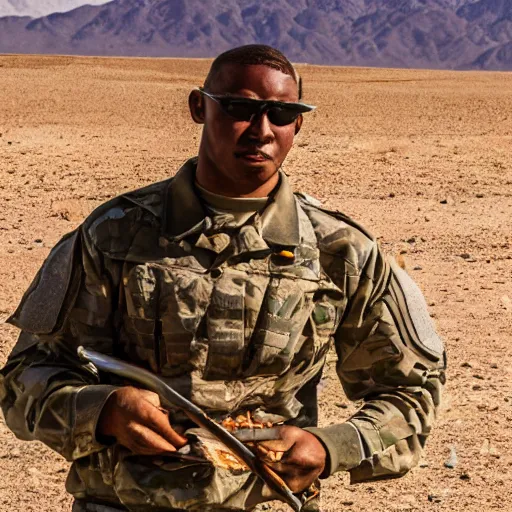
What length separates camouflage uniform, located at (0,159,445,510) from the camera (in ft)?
7.43

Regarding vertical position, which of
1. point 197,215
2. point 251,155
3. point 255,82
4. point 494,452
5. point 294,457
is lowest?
point 494,452

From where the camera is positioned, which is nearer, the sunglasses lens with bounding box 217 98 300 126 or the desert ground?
the sunglasses lens with bounding box 217 98 300 126

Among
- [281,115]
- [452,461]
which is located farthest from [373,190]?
[281,115]

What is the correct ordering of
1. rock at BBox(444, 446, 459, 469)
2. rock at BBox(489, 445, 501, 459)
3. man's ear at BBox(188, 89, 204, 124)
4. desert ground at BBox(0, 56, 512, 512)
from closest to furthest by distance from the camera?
man's ear at BBox(188, 89, 204, 124) → desert ground at BBox(0, 56, 512, 512) → rock at BBox(444, 446, 459, 469) → rock at BBox(489, 445, 501, 459)

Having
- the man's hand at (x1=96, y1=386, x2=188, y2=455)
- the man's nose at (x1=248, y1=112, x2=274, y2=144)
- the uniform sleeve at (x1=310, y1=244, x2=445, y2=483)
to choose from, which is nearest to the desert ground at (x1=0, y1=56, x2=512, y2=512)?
the uniform sleeve at (x1=310, y1=244, x2=445, y2=483)

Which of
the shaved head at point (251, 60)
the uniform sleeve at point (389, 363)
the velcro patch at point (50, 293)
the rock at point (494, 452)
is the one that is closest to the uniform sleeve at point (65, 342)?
the velcro patch at point (50, 293)

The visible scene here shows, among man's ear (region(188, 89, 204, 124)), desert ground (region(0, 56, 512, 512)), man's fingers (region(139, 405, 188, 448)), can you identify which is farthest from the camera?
desert ground (region(0, 56, 512, 512))

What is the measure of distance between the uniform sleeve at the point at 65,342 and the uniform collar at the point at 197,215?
166mm

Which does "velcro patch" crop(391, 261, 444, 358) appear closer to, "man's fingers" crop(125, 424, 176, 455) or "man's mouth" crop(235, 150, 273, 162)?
"man's mouth" crop(235, 150, 273, 162)

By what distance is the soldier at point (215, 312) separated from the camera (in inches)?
88.4

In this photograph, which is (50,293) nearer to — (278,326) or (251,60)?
(278,326)

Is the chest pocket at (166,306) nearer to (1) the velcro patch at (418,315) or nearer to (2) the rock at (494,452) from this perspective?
(1) the velcro patch at (418,315)

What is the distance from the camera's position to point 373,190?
39.7 ft

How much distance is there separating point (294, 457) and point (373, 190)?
10.1 m
